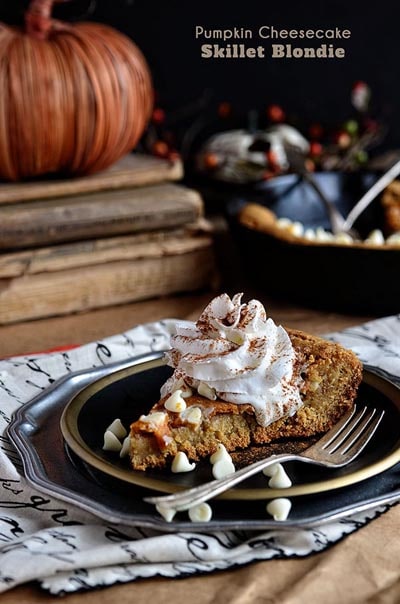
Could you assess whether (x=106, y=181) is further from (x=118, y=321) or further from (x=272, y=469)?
(x=272, y=469)

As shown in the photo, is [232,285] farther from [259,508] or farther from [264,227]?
[259,508]

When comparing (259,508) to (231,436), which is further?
(231,436)

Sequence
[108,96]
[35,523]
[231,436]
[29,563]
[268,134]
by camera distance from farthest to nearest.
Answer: [268,134], [108,96], [231,436], [35,523], [29,563]

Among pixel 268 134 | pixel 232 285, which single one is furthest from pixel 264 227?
pixel 268 134

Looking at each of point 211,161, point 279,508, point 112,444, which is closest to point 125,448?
point 112,444

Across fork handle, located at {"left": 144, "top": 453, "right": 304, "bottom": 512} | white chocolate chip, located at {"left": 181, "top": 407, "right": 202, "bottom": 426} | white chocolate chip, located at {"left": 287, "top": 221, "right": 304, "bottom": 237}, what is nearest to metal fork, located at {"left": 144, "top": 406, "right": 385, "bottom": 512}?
fork handle, located at {"left": 144, "top": 453, "right": 304, "bottom": 512}

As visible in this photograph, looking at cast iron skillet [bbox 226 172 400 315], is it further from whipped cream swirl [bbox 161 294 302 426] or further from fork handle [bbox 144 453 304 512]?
fork handle [bbox 144 453 304 512]

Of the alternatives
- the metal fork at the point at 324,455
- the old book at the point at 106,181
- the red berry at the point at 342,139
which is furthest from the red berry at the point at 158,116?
the metal fork at the point at 324,455
